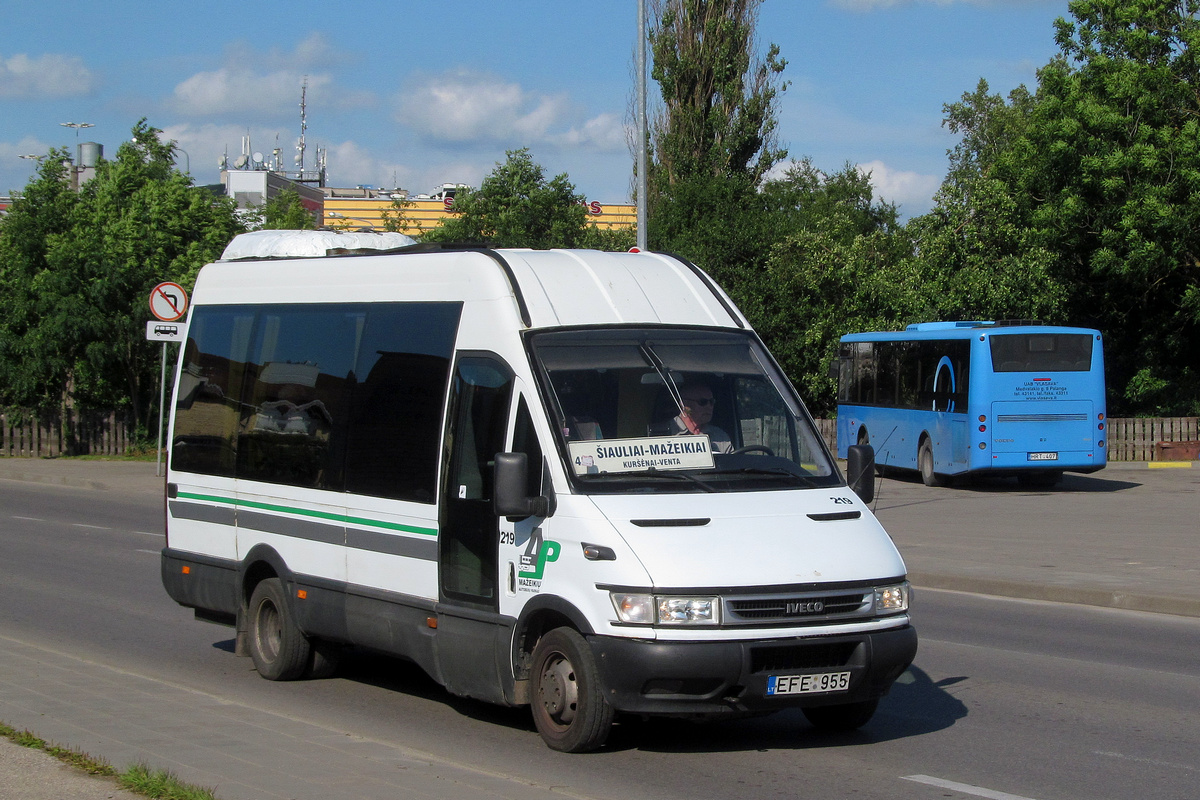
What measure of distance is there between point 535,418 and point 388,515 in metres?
1.49

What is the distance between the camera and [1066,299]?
35906 millimetres

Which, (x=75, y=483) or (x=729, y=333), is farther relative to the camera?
(x=75, y=483)

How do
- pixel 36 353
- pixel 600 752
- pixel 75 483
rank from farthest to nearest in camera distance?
pixel 36 353
pixel 75 483
pixel 600 752

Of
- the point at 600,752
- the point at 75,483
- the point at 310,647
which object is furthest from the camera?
the point at 75,483

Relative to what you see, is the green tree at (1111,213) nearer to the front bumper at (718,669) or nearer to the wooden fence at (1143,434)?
the wooden fence at (1143,434)

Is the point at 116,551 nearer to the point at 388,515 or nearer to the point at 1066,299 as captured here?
the point at 388,515

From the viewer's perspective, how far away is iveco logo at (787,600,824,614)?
6.60 meters

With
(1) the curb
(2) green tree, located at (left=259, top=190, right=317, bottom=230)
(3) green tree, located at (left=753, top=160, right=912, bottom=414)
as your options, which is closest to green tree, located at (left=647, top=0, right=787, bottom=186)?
(3) green tree, located at (left=753, top=160, right=912, bottom=414)

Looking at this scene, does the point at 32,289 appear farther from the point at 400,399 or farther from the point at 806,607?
the point at 806,607

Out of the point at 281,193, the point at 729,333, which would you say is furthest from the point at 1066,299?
the point at 281,193

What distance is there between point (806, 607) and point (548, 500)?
1.40 metres

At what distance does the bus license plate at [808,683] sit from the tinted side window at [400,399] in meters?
2.37

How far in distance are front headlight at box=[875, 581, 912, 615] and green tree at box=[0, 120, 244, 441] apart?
29.6 metres

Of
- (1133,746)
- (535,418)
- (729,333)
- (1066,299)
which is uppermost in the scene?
(1066,299)
